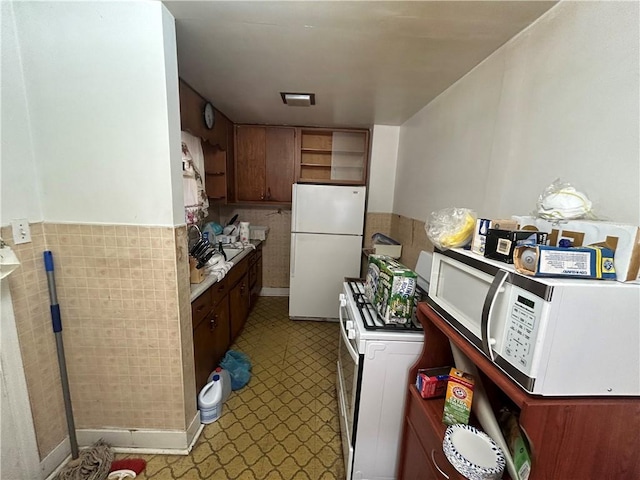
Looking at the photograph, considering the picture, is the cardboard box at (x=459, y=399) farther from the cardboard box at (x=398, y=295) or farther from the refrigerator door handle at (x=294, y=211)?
the refrigerator door handle at (x=294, y=211)

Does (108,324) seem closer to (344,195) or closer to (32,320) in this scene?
(32,320)

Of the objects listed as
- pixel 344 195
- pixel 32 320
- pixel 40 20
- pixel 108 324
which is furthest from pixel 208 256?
pixel 344 195

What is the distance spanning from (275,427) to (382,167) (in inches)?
105

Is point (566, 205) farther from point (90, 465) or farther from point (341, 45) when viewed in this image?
point (90, 465)

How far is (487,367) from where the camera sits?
2.29ft

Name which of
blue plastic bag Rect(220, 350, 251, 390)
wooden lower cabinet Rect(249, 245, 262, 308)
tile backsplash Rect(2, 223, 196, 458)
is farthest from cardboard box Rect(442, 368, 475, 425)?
wooden lower cabinet Rect(249, 245, 262, 308)

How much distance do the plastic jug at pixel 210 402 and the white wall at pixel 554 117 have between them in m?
2.00

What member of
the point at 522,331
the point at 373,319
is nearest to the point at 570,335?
the point at 522,331

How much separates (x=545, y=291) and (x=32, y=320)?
201 cm

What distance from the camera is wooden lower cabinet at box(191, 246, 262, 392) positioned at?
1672 millimetres

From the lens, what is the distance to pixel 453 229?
0.95 m

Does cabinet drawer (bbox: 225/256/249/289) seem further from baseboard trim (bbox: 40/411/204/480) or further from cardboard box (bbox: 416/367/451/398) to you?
cardboard box (bbox: 416/367/451/398)

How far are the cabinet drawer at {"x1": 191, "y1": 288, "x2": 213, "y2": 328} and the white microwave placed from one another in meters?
1.54

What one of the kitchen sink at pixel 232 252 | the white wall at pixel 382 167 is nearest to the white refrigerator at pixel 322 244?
the white wall at pixel 382 167
